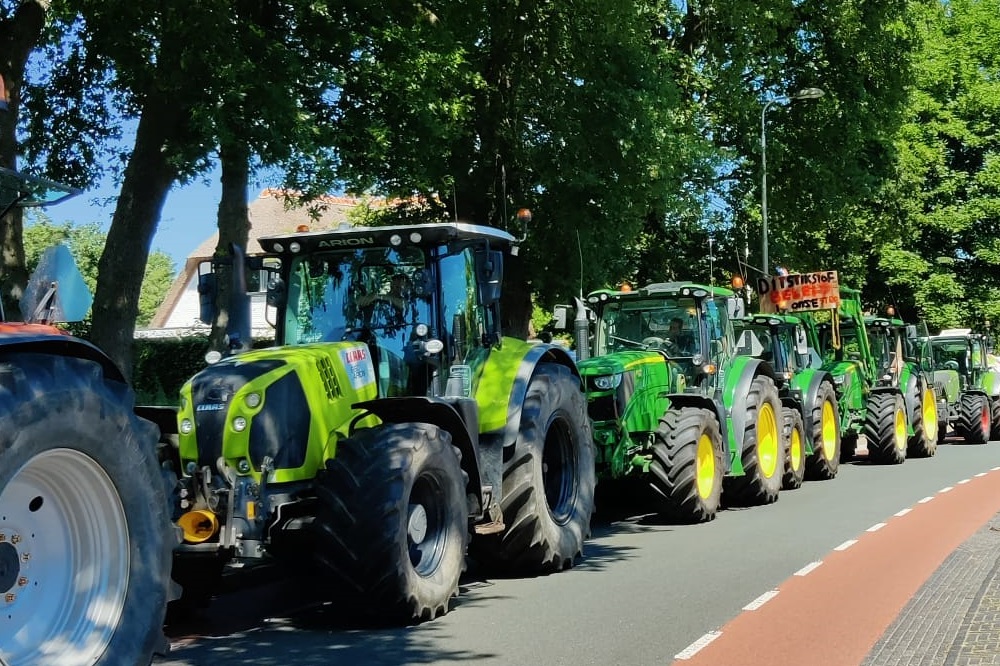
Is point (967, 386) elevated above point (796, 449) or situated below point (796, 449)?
above

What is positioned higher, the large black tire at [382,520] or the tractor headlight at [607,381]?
the tractor headlight at [607,381]

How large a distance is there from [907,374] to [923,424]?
94 cm

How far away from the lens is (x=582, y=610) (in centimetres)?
801

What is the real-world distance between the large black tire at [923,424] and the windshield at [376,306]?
48.7ft

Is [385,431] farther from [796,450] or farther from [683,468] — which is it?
[796,450]

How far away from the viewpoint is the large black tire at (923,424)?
856 inches

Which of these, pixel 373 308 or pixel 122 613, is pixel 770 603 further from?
pixel 122 613

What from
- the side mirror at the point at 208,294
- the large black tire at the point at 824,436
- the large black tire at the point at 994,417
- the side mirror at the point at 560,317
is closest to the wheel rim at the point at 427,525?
the side mirror at the point at 208,294

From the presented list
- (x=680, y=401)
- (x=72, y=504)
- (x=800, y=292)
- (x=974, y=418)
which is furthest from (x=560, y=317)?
(x=974, y=418)

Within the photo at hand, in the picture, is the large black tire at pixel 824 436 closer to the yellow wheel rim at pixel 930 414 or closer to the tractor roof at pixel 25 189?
the yellow wheel rim at pixel 930 414

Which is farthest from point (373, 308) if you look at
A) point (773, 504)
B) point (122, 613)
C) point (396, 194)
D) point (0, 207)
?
point (396, 194)

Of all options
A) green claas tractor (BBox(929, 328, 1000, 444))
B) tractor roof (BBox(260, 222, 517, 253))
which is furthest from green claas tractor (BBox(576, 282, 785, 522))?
green claas tractor (BBox(929, 328, 1000, 444))

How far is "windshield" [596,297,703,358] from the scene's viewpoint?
14.0 metres

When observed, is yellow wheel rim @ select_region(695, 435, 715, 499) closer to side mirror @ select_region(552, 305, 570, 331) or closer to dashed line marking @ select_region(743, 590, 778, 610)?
side mirror @ select_region(552, 305, 570, 331)
